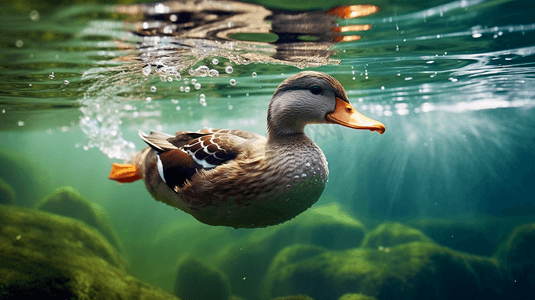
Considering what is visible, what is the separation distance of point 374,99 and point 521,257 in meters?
7.89

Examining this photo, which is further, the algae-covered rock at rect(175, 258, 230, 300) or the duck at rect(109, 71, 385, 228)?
the algae-covered rock at rect(175, 258, 230, 300)

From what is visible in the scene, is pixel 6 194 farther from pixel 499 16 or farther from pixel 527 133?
pixel 527 133

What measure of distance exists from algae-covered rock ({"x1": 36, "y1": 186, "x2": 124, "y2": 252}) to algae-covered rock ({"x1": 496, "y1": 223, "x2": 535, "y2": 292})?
15.8 metres

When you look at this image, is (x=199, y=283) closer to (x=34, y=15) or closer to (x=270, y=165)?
(x=270, y=165)

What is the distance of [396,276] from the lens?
8281 millimetres

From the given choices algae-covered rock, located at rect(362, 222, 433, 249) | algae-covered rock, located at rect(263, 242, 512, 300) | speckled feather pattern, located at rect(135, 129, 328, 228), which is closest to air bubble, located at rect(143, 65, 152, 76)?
speckled feather pattern, located at rect(135, 129, 328, 228)

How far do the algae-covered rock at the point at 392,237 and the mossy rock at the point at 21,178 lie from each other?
20.2m

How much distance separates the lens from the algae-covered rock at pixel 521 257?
9.43 metres

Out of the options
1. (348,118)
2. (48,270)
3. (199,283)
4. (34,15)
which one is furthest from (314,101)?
(199,283)

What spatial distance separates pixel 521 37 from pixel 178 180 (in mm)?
6483

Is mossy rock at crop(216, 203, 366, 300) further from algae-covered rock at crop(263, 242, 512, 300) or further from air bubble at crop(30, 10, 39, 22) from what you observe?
air bubble at crop(30, 10, 39, 22)

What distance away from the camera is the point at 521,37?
508 cm

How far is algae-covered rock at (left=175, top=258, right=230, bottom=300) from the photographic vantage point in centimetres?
900

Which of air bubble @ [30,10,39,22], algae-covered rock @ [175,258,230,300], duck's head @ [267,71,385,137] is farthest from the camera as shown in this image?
algae-covered rock @ [175,258,230,300]
